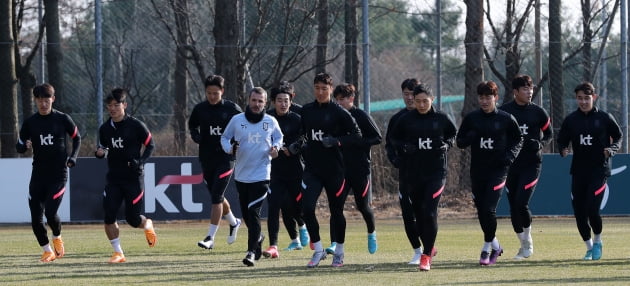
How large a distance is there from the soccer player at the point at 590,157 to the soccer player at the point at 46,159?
563cm

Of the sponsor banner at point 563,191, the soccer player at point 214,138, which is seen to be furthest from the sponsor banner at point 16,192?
the sponsor banner at point 563,191

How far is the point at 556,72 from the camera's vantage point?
25656 mm

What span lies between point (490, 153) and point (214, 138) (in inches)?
147

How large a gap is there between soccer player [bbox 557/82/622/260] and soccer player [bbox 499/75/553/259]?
0.35 metres

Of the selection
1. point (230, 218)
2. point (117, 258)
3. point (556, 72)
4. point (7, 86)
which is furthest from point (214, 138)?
point (556, 72)

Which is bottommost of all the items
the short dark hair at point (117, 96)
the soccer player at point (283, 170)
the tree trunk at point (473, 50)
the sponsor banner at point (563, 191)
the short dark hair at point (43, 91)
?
the sponsor banner at point (563, 191)

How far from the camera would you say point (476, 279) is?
11156 mm

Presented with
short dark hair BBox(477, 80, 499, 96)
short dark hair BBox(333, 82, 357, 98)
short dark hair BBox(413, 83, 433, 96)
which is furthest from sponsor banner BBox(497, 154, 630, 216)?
short dark hair BBox(413, 83, 433, 96)

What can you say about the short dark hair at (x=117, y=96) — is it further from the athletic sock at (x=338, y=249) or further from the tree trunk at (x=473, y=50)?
the tree trunk at (x=473, y=50)

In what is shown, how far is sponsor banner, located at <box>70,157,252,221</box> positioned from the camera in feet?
69.6

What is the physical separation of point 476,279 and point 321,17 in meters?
17.7

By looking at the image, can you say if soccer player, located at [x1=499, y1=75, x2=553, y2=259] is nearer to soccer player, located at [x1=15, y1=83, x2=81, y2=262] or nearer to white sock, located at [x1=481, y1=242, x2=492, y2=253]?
white sock, located at [x1=481, y1=242, x2=492, y2=253]

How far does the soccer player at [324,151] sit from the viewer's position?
12.6 meters

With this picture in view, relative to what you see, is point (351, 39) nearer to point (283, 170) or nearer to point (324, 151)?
point (283, 170)
